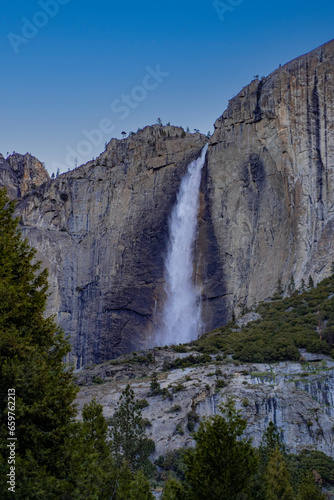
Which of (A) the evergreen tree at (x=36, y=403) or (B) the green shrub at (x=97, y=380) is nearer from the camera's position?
(A) the evergreen tree at (x=36, y=403)

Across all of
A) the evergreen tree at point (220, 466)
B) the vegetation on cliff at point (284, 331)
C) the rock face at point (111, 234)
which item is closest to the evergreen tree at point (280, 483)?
the evergreen tree at point (220, 466)

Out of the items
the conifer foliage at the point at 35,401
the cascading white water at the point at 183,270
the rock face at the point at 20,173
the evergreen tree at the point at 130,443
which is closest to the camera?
the conifer foliage at the point at 35,401

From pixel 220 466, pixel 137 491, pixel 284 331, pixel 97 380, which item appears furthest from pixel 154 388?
pixel 220 466

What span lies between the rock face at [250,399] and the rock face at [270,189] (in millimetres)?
15560

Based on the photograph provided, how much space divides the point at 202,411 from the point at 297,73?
1585 inches

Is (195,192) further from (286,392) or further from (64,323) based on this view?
(286,392)

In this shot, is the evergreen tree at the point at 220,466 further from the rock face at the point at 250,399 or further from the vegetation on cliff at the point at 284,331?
the vegetation on cliff at the point at 284,331

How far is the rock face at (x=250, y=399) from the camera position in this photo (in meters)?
32.2

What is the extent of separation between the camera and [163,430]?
3456 centimetres

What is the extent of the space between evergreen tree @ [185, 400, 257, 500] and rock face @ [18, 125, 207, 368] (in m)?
50.2

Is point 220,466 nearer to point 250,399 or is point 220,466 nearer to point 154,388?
point 250,399

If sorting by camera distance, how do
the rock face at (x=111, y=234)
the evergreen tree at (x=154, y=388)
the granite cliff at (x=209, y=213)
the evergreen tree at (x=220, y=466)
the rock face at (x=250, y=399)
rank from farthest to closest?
the rock face at (x=111, y=234)
the granite cliff at (x=209, y=213)
the evergreen tree at (x=154, y=388)
the rock face at (x=250, y=399)
the evergreen tree at (x=220, y=466)

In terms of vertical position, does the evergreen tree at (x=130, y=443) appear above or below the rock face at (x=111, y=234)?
below

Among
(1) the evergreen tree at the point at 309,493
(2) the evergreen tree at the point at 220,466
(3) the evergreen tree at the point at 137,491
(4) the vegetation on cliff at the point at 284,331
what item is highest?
(4) the vegetation on cliff at the point at 284,331
